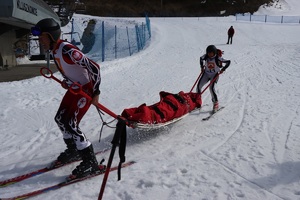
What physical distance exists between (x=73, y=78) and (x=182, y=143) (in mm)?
2031

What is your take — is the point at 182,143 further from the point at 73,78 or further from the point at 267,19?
the point at 267,19

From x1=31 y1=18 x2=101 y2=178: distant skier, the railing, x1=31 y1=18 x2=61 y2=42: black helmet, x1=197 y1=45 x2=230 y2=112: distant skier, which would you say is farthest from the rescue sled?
the railing

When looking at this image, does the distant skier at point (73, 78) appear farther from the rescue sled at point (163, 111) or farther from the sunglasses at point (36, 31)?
the rescue sled at point (163, 111)

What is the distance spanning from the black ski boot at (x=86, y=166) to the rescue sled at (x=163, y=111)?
764mm

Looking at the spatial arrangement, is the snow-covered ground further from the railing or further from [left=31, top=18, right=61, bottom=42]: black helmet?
the railing

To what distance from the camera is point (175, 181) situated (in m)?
3.42

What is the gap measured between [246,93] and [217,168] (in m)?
4.63

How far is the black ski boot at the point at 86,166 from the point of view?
3516 mm

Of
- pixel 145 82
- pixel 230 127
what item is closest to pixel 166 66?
pixel 145 82

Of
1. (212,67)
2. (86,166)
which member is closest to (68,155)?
(86,166)

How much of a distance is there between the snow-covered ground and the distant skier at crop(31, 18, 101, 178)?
33 cm

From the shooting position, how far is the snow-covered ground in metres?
3.28

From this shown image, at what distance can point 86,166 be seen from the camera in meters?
3.57

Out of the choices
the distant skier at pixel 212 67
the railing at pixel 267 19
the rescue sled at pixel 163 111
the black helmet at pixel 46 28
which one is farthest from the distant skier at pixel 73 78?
the railing at pixel 267 19
